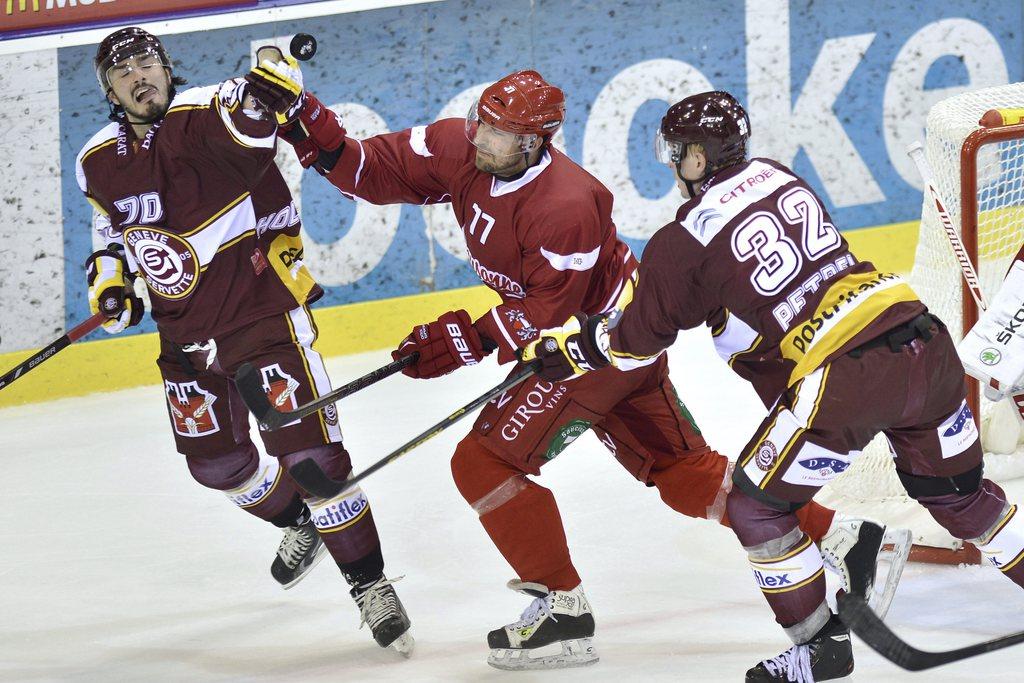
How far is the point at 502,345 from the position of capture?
297cm

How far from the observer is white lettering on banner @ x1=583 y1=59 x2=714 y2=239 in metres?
5.45

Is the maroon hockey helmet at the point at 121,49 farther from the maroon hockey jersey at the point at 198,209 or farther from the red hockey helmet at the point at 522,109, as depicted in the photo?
the red hockey helmet at the point at 522,109

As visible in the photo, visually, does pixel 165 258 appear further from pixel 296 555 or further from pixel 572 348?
pixel 572 348

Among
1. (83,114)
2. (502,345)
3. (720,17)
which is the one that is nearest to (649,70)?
(720,17)

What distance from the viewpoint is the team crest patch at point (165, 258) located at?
3.01m

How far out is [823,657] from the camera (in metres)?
2.59

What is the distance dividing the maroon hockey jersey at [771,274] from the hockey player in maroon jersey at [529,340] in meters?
0.38

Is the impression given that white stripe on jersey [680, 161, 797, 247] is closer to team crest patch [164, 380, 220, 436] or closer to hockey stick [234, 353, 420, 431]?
hockey stick [234, 353, 420, 431]

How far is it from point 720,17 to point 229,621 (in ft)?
10.9

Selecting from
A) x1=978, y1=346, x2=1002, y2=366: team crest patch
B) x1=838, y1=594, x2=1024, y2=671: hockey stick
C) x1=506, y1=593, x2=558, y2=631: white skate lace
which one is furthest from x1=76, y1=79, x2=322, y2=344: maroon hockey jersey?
x1=978, y1=346, x2=1002, y2=366: team crest patch

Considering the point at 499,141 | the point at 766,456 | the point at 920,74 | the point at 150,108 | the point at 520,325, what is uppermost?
the point at 150,108

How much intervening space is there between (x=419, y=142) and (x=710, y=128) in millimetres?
775

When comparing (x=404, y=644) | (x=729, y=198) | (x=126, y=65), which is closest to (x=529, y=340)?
(x=729, y=198)

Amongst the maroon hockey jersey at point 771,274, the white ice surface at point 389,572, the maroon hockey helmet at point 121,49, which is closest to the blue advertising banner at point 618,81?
the white ice surface at point 389,572
